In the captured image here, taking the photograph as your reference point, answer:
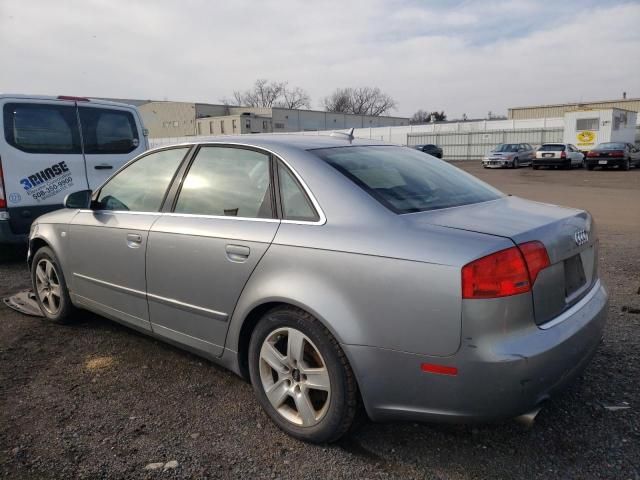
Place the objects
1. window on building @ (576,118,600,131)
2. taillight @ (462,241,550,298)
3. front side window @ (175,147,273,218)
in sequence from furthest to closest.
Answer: window on building @ (576,118,600,131), front side window @ (175,147,273,218), taillight @ (462,241,550,298)

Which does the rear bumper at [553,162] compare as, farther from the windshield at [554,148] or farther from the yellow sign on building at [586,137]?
the yellow sign on building at [586,137]

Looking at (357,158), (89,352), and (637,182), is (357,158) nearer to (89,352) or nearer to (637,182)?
(89,352)

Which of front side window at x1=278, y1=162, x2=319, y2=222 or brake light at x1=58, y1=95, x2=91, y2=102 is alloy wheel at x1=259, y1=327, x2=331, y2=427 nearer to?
front side window at x1=278, y1=162, x2=319, y2=222

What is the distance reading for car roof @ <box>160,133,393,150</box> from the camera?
118 inches

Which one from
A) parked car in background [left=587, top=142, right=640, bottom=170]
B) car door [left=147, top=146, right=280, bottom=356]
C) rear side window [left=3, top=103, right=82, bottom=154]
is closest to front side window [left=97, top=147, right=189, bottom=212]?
car door [left=147, top=146, right=280, bottom=356]

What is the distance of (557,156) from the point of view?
28.5 metres

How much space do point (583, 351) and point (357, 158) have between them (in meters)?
1.53

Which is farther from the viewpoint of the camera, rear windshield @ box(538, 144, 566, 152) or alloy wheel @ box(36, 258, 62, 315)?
rear windshield @ box(538, 144, 566, 152)

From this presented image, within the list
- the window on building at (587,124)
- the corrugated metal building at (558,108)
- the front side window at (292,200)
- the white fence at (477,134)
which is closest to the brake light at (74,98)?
the front side window at (292,200)

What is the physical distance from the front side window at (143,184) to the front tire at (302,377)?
132 cm

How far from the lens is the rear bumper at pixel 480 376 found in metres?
2.12

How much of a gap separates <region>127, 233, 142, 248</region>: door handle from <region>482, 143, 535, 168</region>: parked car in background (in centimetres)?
2966

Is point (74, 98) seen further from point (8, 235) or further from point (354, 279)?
point (354, 279)

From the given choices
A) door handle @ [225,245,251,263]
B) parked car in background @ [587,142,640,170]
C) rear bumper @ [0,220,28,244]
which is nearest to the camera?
door handle @ [225,245,251,263]
